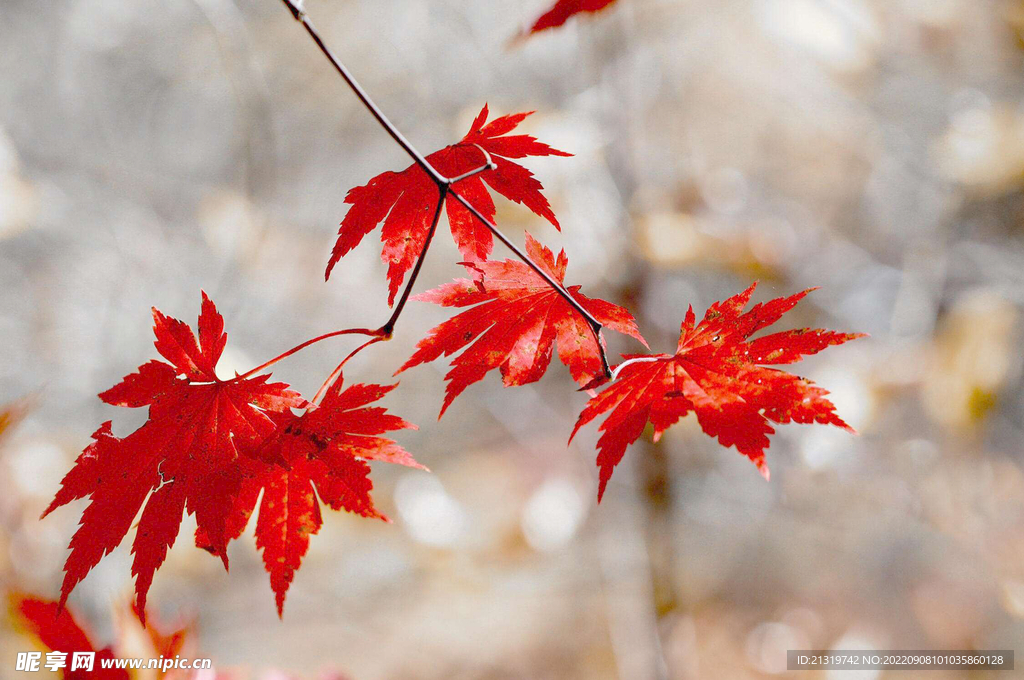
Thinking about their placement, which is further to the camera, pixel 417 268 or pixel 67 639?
pixel 67 639

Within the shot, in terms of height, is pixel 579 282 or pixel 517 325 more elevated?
pixel 579 282

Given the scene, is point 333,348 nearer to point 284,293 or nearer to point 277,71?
point 284,293

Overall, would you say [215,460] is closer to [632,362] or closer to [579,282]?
[632,362]

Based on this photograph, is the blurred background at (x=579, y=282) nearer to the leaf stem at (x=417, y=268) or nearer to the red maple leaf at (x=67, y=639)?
the red maple leaf at (x=67, y=639)

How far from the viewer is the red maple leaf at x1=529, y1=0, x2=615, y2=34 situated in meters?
0.52

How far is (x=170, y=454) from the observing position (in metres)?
0.48

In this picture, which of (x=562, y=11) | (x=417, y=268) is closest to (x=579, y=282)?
(x=562, y=11)

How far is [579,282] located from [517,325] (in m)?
1.29

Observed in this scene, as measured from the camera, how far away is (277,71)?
1.98m

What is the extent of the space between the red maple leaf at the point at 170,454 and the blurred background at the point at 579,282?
1233mm

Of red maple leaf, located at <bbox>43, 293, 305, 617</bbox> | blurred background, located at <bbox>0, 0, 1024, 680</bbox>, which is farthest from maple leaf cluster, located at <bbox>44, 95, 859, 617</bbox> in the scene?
blurred background, located at <bbox>0, 0, 1024, 680</bbox>

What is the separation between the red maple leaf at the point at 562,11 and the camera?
1.71 ft

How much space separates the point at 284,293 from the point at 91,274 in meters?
0.56

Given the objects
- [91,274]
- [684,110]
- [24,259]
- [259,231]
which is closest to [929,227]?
[684,110]
